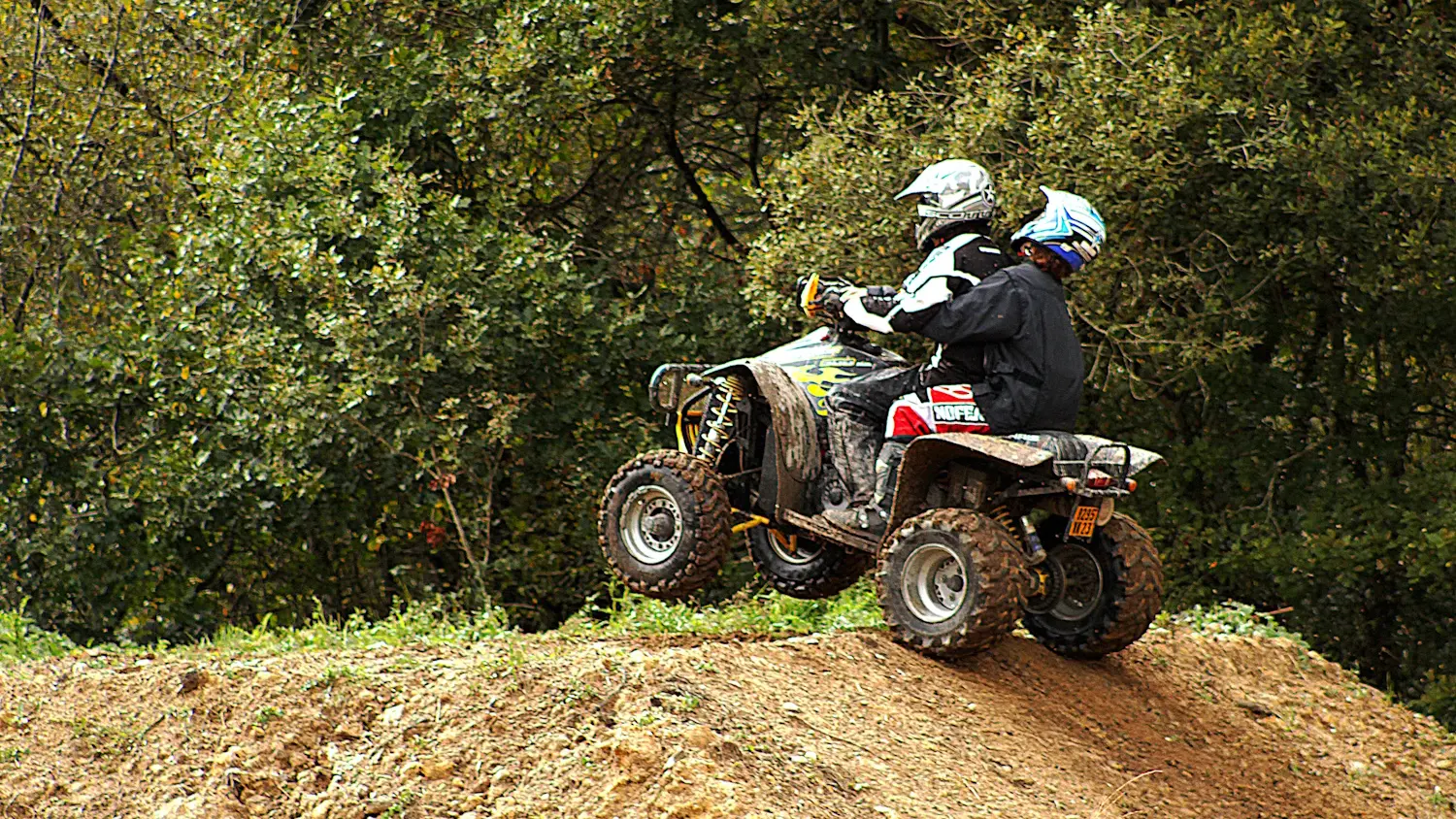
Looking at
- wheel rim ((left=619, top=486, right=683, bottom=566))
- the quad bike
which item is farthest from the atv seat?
wheel rim ((left=619, top=486, right=683, bottom=566))

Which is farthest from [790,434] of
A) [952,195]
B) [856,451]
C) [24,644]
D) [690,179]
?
[690,179]

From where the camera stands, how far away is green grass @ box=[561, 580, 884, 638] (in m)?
8.26

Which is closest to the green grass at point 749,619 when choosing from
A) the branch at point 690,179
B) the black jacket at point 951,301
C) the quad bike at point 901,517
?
the quad bike at point 901,517

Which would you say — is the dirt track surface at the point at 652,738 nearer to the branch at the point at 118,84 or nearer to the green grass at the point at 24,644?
the green grass at the point at 24,644

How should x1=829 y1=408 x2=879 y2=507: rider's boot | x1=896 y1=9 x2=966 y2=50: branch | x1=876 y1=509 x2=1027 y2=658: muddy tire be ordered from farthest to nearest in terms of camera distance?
x1=896 y1=9 x2=966 y2=50: branch → x1=829 y1=408 x2=879 y2=507: rider's boot → x1=876 y1=509 x2=1027 y2=658: muddy tire

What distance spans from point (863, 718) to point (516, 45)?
8285 mm

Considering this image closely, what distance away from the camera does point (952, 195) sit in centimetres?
732

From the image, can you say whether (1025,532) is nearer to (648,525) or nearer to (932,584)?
(932,584)

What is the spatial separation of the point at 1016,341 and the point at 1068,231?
0.51m

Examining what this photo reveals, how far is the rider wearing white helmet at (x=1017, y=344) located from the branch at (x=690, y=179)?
27.3 feet

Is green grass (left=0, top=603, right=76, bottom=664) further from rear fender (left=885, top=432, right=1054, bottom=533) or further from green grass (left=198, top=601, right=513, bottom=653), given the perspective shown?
rear fender (left=885, top=432, right=1054, bottom=533)

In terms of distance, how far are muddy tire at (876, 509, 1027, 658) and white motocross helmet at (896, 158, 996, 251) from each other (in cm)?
127

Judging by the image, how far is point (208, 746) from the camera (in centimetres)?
637

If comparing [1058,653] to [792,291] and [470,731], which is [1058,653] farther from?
[792,291]
